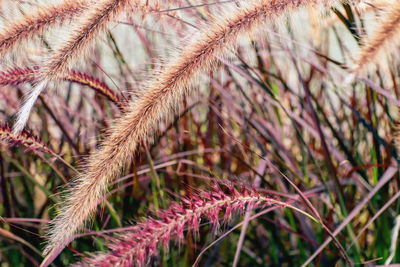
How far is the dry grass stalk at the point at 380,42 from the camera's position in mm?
983

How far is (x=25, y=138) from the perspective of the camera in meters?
1.23

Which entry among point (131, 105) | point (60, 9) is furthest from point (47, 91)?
point (131, 105)

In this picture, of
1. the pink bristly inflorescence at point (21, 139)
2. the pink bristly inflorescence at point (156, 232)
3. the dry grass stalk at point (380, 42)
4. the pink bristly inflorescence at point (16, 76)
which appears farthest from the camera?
the pink bristly inflorescence at point (16, 76)

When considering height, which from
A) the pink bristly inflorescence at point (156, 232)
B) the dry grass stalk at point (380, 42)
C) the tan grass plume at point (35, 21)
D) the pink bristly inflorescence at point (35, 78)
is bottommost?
the pink bristly inflorescence at point (156, 232)

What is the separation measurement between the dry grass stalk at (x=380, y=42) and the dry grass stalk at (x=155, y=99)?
0.19 m

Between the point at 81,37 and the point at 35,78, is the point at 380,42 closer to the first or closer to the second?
the point at 81,37

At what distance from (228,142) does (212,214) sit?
1111 millimetres

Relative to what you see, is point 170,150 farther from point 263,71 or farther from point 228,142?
point 263,71

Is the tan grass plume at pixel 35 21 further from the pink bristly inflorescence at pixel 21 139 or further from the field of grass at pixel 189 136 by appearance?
the pink bristly inflorescence at pixel 21 139

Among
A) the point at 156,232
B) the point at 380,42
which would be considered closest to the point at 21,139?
the point at 156,232

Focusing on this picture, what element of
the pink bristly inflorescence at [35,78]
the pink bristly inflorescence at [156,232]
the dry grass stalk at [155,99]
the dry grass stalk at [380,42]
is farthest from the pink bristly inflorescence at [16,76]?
the dry grass stalk at [380,42]

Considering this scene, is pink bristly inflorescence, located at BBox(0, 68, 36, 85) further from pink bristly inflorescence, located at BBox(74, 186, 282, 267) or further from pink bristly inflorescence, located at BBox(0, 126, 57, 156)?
pink bristly inflorescence, located at BBox(74, 186, 282, 267)

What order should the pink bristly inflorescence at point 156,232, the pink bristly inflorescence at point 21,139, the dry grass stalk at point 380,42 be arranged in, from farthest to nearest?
1. the pink bristly inflorescence at point 21,139
2. the dry grass stalk at point 380,42
3. the pink bristly inflorescence at point 156,232

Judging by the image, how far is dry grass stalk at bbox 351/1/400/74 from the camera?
0.98 metres
